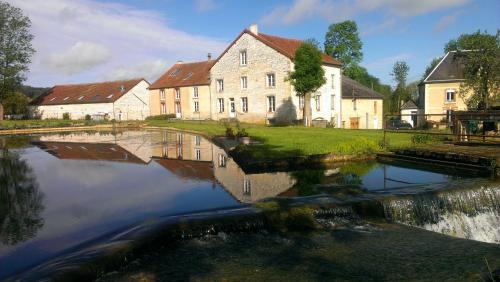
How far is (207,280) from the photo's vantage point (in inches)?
234

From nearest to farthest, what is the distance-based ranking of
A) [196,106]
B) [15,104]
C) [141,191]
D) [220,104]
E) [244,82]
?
[141,191], [244,82], [220,104], [196,106], [15,104]

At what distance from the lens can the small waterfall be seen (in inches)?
356

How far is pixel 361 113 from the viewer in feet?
154

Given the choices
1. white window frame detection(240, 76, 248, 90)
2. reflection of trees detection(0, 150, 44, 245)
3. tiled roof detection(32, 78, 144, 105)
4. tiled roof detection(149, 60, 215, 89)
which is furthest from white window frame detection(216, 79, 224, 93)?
reflection of trees detection(0, 150, 44, 245)

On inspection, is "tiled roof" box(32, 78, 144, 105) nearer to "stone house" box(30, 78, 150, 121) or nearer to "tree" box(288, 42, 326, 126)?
"stone house" box(30, 78, 150, 121)

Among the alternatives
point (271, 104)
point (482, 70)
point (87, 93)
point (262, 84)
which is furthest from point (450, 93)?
point (87, 93)

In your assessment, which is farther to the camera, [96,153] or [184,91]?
[184,91]

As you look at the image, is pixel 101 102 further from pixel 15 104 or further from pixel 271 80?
pixel 271 80

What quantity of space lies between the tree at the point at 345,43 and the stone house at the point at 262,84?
17891mm

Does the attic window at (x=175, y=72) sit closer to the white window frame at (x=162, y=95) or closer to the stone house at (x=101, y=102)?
the white window frame at (x=162, y=95)

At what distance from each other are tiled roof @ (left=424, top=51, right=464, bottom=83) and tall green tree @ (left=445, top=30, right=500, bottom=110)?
6946 mm

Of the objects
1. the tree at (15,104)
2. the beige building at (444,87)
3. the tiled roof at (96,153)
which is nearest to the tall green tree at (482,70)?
the beige building at (444,87)

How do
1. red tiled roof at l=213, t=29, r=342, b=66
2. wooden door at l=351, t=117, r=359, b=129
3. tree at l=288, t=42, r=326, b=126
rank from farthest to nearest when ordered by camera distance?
wooden door at l=351, t=117, r=359, b=129
red tiled roof at l=213, t=29, r=342, b=66
tree at l=288, t=42, r=326, b=126

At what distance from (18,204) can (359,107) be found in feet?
133
